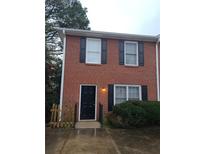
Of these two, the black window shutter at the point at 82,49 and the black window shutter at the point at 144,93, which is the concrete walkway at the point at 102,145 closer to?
the black window shutter at the point at 144,93

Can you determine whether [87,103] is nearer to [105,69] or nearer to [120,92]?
[120,92]

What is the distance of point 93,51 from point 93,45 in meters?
0.37

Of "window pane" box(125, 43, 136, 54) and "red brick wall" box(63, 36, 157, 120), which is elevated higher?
"window pane" box(125, 43, 136, 54)

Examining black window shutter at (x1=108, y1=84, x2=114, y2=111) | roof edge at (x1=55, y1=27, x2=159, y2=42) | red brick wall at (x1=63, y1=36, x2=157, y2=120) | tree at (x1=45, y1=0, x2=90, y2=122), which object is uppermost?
tree at (x1=45, y1=0, x2=90, y2=122)

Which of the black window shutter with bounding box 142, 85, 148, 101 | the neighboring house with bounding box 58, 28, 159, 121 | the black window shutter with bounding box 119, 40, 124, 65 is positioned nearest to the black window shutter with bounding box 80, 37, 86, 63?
the neighboring house with bounding box 58, 28, 159, 121

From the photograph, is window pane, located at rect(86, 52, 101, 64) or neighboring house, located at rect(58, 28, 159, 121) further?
window pane, located at rect(86, 52, 101, 64)

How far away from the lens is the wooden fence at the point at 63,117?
28.0ft

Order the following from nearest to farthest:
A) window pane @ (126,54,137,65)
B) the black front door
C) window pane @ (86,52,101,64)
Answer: the black front door < window pane @ (86,52,101,64) < window pane @ (126,54,137,65)

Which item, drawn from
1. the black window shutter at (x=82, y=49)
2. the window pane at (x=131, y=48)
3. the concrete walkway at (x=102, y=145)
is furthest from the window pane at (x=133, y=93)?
the concrete walkway at (x=102, y=145)

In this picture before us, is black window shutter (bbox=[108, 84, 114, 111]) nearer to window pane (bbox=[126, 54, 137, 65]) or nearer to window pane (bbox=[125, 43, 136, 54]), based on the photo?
window pane (bbox=[126, 54, 137, 65])

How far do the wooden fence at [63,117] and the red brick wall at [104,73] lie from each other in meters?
0.52

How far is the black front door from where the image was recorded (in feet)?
32.1
